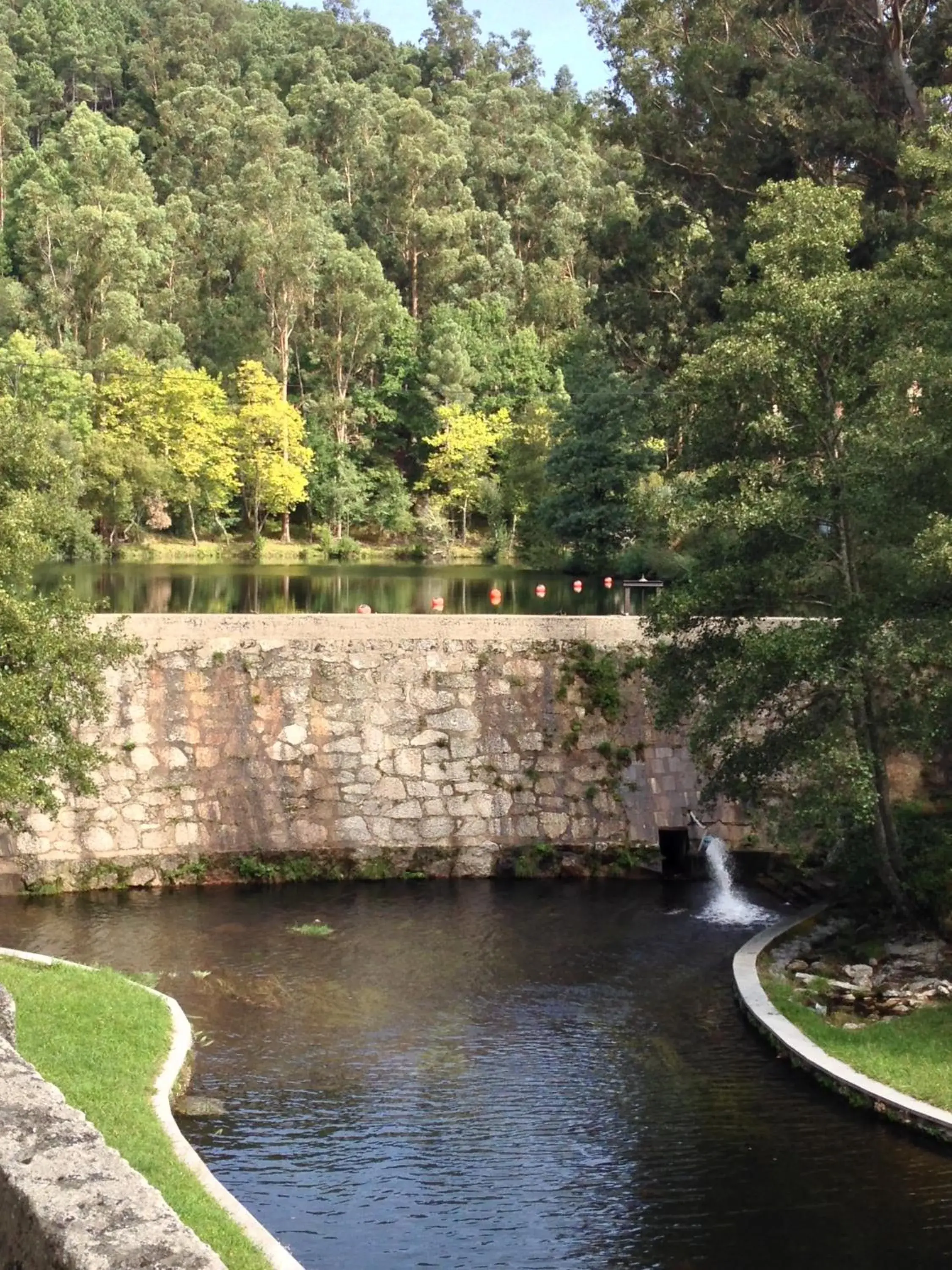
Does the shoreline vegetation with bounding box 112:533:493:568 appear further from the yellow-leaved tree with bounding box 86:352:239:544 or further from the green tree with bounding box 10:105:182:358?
the green tree with bounding box 10:105:182:358

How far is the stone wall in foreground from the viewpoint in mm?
5074

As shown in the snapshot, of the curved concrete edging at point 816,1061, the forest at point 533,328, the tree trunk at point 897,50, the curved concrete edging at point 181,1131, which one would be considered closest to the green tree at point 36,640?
the forest at point 533,328

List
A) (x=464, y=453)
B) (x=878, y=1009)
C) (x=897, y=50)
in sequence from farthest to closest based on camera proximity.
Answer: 1. (x=464, y=453)
2. (x=897, y=50)
3. (x=878, y=1009)

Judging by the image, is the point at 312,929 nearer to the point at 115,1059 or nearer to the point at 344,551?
the point at 115,1059

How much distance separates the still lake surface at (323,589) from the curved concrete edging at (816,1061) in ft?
68.8

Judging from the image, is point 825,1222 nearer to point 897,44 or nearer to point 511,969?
point 511,969

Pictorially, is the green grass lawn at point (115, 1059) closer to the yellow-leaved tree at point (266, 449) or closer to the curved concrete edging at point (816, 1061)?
the curved concrete edging at point (816, 1061)

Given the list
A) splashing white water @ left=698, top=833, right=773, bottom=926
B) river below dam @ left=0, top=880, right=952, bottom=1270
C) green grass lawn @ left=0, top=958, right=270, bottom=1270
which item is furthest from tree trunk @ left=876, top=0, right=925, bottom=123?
green grass lawn @ left=0, top=958, right=270, bottom=1270

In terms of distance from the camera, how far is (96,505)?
63062 mm

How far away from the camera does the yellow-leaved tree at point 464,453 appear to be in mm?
70250

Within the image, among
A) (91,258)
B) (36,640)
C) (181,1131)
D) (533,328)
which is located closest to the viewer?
(181,1131)

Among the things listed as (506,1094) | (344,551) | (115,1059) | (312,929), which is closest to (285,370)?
(344,551)

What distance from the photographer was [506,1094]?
1388 cm

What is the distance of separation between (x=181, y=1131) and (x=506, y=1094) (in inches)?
127
